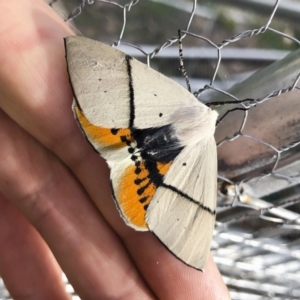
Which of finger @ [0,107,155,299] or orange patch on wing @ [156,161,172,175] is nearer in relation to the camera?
orange patch on wing @ [156,161,172,175]

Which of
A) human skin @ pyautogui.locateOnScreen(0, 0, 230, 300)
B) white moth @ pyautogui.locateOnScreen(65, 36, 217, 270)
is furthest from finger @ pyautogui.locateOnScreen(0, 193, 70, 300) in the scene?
white moth @ pyautogui.locateOnScreen(65, 36, 217, 270)

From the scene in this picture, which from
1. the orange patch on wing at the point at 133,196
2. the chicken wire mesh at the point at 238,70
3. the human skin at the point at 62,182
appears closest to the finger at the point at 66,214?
the human skin at the point at 62,182

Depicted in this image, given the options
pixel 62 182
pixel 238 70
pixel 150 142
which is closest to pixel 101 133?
pixel 150 142

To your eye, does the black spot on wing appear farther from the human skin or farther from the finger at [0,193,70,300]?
the finger at [0,193,70,300]

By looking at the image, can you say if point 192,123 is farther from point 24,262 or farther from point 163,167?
point 24,262

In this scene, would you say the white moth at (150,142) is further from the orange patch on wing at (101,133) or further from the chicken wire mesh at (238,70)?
the chicken wire mesh at (238,70)

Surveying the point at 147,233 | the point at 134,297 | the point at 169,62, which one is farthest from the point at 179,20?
the point at 134,297

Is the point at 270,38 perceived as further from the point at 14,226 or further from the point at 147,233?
the point at 14,226
